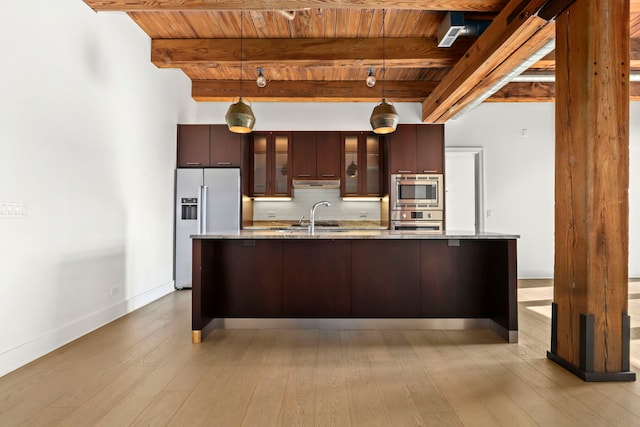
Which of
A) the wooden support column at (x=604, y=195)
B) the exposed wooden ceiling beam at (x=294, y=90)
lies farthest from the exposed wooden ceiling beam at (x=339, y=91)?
the wooden support column at (x=604, y=195)

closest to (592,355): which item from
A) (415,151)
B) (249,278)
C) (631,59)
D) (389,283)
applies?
(389,283)

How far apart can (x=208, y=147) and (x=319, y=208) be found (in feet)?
6.40

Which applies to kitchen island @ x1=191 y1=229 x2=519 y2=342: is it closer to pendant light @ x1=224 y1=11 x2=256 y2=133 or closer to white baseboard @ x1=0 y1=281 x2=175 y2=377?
pendant light @ x1=224 y1=11 x2=256 y2=133

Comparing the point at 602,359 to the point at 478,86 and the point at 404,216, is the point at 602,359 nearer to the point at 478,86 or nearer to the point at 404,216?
the point at 478,86

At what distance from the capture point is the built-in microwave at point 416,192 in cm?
570

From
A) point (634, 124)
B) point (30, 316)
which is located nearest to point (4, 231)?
point (30, 316)

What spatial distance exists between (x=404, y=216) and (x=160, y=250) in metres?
3.42

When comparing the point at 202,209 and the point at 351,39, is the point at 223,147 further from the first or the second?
the point at 351,39

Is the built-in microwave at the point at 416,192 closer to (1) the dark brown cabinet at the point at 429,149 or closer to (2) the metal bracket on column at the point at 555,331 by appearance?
(1) the dark brown cabinet at the point at 429,149

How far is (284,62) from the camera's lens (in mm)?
4363

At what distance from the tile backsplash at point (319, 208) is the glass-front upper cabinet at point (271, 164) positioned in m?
0.34

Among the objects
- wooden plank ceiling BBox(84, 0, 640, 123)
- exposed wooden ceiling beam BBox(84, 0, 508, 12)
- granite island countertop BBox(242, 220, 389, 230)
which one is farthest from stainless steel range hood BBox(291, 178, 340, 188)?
exposed wooden ceiling beam BBox(84, 0, 508, 12)

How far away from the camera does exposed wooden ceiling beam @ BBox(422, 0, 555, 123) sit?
2.92 m

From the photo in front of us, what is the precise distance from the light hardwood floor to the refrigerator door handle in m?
2.20
